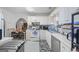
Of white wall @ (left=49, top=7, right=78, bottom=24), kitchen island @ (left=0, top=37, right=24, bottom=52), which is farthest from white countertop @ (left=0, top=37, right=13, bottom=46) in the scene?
white wall @ (left=49, top=7, right=78, bottom=24)

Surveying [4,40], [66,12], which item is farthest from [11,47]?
[66,12]

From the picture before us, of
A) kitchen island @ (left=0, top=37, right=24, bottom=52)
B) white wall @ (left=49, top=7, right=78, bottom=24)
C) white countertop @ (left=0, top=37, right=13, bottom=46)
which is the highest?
white wall @ (left=49, top=7, right=78, bottom=24)

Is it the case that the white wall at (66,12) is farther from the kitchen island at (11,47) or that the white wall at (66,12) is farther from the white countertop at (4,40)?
the white countertop at (4,40)

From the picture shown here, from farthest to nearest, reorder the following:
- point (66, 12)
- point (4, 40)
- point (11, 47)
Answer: point (66, 12) < point (4, 40) < point (11, 47)

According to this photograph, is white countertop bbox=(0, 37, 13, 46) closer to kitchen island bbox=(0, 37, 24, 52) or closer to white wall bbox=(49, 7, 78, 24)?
kitchen island bbox=(0, 37, 24, 52)

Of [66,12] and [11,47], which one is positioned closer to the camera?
[11,47]

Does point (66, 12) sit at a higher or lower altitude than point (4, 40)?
higher

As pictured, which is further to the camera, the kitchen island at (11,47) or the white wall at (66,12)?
the white wall at (66,12)

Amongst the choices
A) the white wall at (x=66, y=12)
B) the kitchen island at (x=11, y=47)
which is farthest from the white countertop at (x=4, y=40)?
the white wall at (x=66, y=12)

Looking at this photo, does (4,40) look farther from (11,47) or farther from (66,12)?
(66,12)
